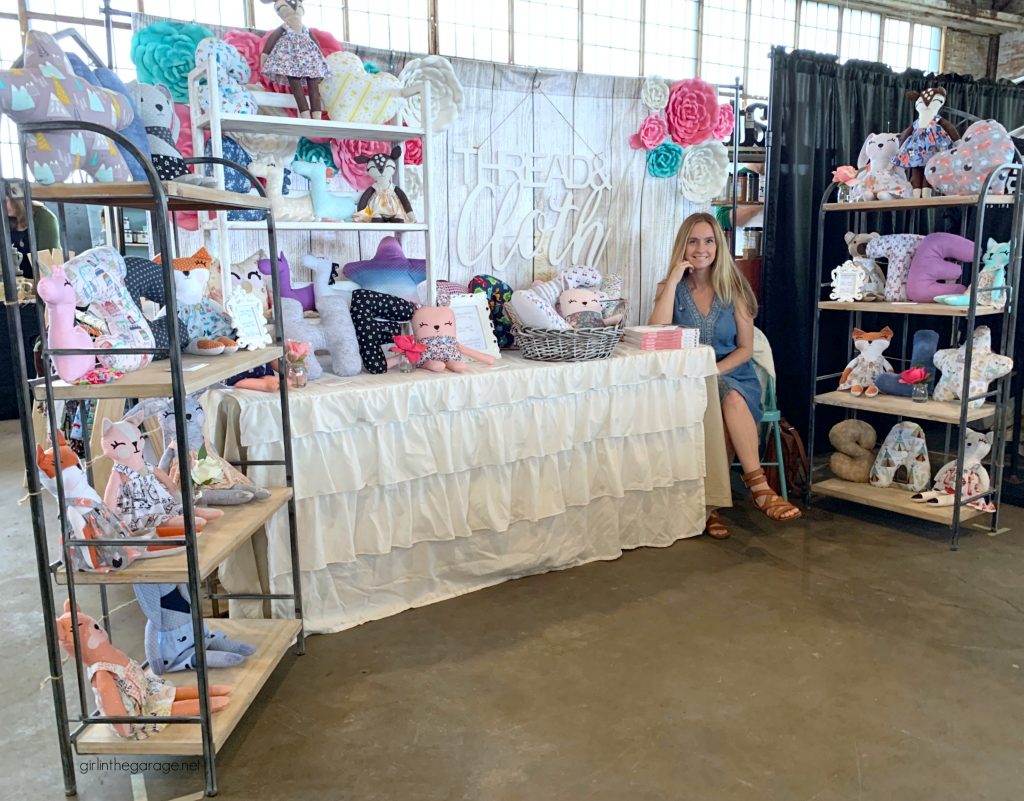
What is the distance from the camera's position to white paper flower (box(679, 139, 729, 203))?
361cm

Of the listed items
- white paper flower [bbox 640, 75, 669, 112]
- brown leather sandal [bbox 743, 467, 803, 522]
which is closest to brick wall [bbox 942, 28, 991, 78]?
white paper flower [bbox 640, 75, 669, 112]

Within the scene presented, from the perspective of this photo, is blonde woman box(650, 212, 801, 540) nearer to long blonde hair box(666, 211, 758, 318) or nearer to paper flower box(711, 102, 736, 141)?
long blonde hair box(666, 211, 758, 318)

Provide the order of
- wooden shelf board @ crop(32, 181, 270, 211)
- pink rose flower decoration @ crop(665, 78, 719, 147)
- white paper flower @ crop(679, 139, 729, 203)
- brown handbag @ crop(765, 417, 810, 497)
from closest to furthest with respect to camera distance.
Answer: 1. wooden shelf board @ crop(32, 181, 270, 211)
2. pink rose flower decoration @ crop(665, 78, 719, 147)
3. white paper flower @ crop(679, 139, 729, 203)
4. brown handbag @ crop(765, 417, 810, 497)

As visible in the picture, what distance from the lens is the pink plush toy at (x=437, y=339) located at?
8.70 ft

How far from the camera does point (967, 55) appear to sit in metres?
9.04

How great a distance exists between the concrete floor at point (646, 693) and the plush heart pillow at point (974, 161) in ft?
4.50

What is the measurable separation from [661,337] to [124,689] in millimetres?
2087

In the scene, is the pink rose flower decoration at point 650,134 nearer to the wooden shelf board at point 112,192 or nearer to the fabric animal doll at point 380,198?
the fabric animal doll at point 380,198

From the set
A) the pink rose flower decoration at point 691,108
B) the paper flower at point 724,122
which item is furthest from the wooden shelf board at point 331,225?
the paper flower at point 724,122

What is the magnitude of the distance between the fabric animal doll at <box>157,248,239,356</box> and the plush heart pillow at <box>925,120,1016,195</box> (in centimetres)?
264

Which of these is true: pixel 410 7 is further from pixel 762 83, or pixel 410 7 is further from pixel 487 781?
pixel 487 781

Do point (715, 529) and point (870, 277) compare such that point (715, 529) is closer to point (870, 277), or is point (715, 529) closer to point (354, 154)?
point (870, 277)

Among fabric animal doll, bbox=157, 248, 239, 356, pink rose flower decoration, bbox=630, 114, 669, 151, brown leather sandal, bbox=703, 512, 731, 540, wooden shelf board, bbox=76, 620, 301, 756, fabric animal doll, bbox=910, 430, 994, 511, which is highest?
pink rose flower decoration, bbox=630, 114, 669, 151

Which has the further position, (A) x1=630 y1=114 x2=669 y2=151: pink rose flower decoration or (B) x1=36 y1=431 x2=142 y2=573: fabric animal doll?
(A) x1=630 y1=114 x2=669 y2=151: pink rose flower decoration
